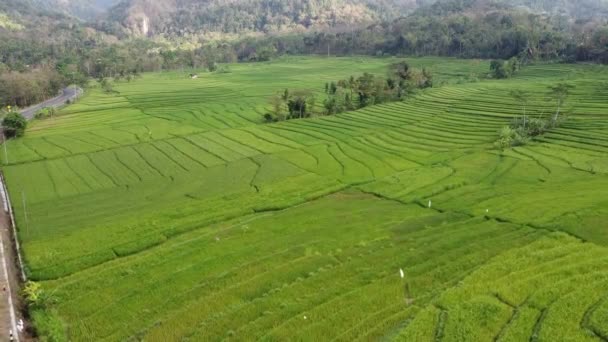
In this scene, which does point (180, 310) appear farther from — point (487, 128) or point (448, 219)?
point (487, 128)

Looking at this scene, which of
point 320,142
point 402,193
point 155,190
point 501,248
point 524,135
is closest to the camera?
point 501,248

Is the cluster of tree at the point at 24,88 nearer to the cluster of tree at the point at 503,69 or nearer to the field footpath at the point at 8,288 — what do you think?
the field footpath at the point at 8,288

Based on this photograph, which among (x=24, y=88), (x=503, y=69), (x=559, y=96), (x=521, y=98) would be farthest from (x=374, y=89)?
(x=24, y=88)

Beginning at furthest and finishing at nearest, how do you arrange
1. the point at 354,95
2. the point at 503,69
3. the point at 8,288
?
the point at 503,69 < the point at 354,95 < the point at 8,288

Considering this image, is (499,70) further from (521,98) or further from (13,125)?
(13,125)

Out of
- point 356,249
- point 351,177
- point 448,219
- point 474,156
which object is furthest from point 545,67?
point 356,249
